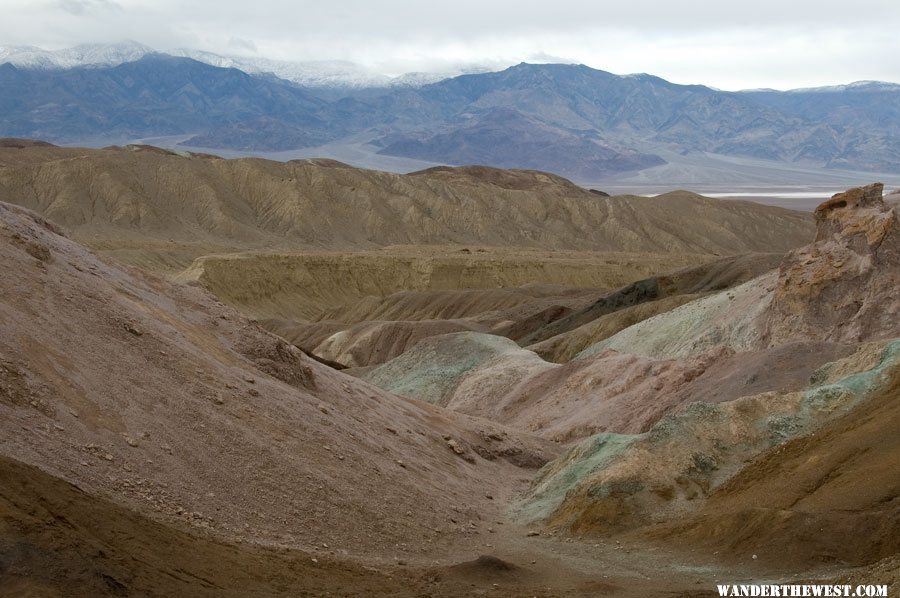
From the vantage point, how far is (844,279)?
3002cm

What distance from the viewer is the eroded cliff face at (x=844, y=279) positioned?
94.1 ft

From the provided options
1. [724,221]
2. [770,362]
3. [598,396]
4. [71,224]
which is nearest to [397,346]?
[598,396]

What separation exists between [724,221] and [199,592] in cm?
12719

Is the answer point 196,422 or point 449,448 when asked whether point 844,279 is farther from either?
point 196,422

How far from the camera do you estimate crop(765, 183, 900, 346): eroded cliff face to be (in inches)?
1129

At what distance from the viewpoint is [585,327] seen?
1807 inches

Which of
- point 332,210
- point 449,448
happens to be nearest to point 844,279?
point 449,448

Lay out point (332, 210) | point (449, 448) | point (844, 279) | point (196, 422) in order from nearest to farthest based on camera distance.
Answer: point (196, 422)
point (449, 448)
point (844, 279)
point (332, 210)

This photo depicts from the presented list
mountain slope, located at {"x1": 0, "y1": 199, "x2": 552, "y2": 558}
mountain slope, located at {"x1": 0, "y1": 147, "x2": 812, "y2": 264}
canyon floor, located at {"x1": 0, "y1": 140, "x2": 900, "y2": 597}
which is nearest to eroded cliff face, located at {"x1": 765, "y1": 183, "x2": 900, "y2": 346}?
canyon floor, located at {"x1": 0, "y1": 140, "x2": 900, "y2": 597}

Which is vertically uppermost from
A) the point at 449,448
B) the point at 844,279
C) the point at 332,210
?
the point at 844,279

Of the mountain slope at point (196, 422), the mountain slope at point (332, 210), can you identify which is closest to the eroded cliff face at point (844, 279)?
the mountain slope at point (196, 422)

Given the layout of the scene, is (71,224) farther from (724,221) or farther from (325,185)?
(724,221)

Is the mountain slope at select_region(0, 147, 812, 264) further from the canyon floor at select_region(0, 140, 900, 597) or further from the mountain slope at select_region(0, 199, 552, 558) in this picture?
the mountain slope at select_region(0, 199, 552, 558)

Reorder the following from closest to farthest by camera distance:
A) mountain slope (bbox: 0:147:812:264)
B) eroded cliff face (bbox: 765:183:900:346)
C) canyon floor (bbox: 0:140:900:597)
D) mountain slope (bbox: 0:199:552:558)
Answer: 1. canyon floor (bbox: 0:140:900:597)
2. mountain slope (bbox: 0:199:552:558)
3. eroded cliff face (bbox: 765:183:900:346)
4. mountain slope (bbox: 0:147:812:264)
